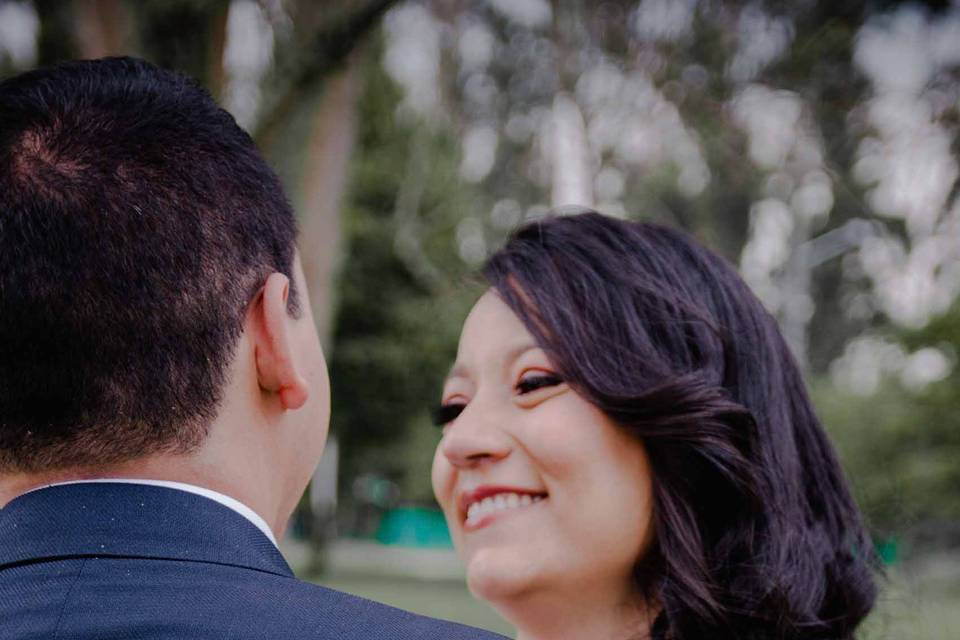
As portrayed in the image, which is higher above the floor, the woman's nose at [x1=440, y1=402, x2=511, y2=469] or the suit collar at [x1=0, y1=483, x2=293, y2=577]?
the suit collar at [x1=0, y1=483, x2=293, y2=577]

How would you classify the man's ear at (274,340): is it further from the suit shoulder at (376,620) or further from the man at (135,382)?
the suit shoulder at (376,620)

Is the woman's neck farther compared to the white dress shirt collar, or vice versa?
the woman's neck

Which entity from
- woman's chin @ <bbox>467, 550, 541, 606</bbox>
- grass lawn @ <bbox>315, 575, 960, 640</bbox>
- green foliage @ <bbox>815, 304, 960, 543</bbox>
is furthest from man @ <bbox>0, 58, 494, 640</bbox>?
green foliage @ <bbox>815, 304, 960, 543</bbox>

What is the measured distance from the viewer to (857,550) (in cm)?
266

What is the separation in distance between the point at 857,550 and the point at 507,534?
37.4 inches

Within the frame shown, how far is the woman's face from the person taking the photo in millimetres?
2225

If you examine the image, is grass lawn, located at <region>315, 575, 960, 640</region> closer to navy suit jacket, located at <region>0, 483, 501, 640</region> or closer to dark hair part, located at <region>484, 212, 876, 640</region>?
dark hair part, located at <region>484, 212, 876, 640</region>

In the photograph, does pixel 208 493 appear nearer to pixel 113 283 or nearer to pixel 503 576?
pixel 113 283

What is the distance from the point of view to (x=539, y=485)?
2.26m

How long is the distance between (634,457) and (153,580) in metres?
1.21

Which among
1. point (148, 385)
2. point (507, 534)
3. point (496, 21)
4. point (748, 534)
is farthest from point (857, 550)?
point (496, 21)

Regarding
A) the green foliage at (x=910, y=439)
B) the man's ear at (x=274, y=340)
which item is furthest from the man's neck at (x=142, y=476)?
the green foliage at (x=910, y=439)

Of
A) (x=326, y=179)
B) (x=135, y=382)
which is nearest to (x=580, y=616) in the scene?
(x=135, y=382)

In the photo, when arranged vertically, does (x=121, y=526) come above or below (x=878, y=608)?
above
